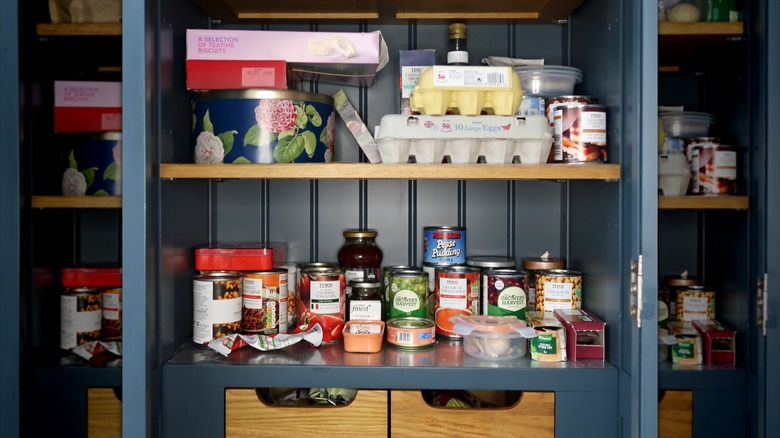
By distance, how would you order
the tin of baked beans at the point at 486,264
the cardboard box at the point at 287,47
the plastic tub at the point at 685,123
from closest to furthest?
the cardboard box at the point at 287,47 < the tin of baked beans at the point at 486,264 < the plastic tub at the point at 685,123

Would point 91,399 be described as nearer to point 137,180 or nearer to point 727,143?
point 137,180

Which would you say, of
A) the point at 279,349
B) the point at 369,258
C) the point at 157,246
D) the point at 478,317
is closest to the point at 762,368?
the point at 478,317

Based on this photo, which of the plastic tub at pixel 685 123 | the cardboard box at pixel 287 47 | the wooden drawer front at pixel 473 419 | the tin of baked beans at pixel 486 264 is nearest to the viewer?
the wooden drawer front at pixel 473 419

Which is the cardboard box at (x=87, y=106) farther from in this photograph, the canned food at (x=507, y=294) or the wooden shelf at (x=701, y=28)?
the wooden shelf at (x=701, y=28)

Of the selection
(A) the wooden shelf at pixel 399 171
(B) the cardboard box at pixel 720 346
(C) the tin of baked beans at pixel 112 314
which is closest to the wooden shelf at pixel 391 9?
(A) the wooden shelf at pixel 399 171

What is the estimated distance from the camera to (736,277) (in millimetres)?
1599

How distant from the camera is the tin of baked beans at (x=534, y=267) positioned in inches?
62.2

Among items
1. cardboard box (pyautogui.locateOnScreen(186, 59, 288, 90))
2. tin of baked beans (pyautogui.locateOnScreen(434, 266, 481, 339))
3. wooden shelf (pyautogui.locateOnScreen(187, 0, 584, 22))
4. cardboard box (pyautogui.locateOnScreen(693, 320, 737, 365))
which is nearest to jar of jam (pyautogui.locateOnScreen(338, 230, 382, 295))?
tin of baked beans (pyautogui.locateOnScreen(434, 266, 481, 339))

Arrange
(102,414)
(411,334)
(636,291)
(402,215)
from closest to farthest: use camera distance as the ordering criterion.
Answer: (636,291)
(411,334)
(102,414)
(402,215)

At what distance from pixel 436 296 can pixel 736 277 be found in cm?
70

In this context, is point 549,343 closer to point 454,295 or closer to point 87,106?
point 454,295

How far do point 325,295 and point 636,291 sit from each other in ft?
2.06

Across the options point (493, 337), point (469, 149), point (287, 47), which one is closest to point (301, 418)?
point (493, 337)

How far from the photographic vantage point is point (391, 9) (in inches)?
63.9
